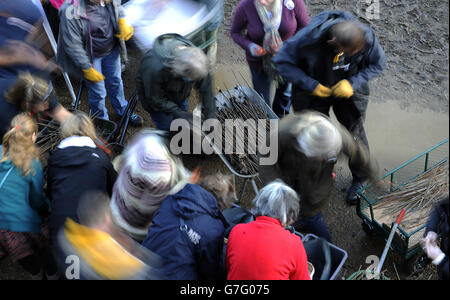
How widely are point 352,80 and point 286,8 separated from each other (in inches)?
36.2

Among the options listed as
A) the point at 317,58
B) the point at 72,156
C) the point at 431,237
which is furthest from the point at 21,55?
the point at 431,237

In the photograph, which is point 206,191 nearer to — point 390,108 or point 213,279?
point 213,279

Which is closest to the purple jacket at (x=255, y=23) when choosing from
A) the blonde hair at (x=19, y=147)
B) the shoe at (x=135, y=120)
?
the shoe at (x=135, y=120)

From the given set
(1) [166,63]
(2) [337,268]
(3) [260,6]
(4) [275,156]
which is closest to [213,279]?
(2) [337,268]

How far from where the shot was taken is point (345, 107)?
12.6 ft

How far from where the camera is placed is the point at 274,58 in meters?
3.68

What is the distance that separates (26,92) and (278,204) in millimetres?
2263

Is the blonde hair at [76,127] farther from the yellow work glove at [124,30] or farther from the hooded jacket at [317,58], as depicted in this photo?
the hooded jacket at [317,58]

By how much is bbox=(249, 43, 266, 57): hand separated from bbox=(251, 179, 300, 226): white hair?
1752mm

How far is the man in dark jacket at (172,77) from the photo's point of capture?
133 inches

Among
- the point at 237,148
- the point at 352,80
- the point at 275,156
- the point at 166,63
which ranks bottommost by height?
the point at 237,148

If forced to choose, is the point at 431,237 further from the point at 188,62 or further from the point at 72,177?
the point at 72,177

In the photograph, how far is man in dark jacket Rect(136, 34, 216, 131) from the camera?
3373mm

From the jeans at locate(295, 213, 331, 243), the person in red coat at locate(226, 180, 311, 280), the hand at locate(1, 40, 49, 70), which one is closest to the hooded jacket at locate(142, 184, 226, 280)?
the person in red coat at locate(226, 180, 311, 280)
